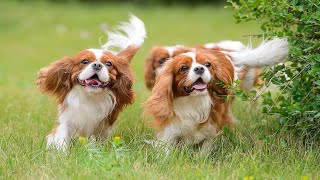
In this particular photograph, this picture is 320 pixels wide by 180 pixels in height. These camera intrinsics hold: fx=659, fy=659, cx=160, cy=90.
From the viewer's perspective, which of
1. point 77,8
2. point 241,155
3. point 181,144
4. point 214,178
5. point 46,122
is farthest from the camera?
point 77,8

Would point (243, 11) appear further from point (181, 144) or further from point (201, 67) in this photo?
point (181, 144)

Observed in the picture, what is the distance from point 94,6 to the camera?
22406 mm

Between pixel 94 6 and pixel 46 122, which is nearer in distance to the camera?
pixel 46 122

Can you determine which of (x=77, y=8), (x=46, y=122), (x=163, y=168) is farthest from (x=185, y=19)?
(x=163, y=168)

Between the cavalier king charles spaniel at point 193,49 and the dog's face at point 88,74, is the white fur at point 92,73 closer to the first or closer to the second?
the dog's face at point 88,74

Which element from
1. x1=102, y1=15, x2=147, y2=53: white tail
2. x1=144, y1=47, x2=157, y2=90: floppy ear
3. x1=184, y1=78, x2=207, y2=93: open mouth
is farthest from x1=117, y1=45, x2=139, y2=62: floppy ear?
x1=144, y1=47, x2=157, y2=90: floppy ear

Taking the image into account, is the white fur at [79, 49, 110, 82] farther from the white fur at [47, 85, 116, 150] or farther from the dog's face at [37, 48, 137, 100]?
the white fur at [47, 85, 116, 150]

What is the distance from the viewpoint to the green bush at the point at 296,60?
4.81 metres

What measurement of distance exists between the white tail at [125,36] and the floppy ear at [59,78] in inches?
33.2

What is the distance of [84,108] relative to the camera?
17.2 ft

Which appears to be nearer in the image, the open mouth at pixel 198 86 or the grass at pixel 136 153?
the grass at pixel 136 153

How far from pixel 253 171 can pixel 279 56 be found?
1.28 meters

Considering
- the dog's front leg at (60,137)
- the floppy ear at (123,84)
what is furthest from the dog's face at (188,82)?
the dog's front leg at (60,137)

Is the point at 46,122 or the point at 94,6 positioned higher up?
the point at 46,122
